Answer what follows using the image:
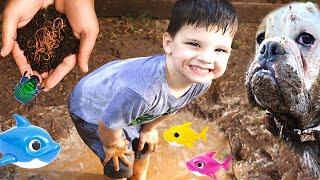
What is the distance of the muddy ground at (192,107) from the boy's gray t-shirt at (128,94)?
0.20 meters

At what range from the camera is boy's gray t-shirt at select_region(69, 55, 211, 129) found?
113 cm

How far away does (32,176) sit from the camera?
58.7 inches

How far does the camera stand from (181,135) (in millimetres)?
1430

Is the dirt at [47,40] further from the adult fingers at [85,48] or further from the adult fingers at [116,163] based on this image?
the adult fingers at [116,163]

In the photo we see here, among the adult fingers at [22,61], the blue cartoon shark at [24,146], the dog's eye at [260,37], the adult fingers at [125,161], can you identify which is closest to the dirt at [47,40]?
the adult fingers at [22,61]

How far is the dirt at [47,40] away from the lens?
1187mm

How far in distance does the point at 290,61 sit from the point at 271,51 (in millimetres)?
34

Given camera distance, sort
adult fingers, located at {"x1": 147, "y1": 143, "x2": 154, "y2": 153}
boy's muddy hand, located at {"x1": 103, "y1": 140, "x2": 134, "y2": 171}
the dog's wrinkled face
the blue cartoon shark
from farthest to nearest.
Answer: adult fingers, located at {"x1": 147, "y1": 143, "x2": 154, "y2": 153} < boy's muddy hand, located at {"x1": 103, "y1": 140, "x2": 134, "y2": 171} < the blue cartoon shark < the dog's wrinkled face

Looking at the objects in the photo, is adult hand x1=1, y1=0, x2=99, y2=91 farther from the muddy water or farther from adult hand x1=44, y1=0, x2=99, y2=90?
the muddy water

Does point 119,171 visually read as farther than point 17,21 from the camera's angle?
Yes

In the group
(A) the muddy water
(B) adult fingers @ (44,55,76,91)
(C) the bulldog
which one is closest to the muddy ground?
(A) the muddy water

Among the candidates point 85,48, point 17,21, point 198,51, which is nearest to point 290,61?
point 198,51

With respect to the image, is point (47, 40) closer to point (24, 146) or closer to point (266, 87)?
point (24, 146)

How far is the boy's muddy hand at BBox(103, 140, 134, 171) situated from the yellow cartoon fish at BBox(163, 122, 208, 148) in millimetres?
112
